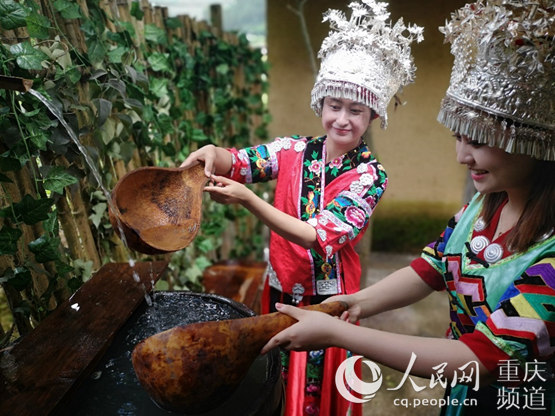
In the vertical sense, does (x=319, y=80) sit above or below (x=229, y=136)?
above

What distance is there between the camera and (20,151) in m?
1.40

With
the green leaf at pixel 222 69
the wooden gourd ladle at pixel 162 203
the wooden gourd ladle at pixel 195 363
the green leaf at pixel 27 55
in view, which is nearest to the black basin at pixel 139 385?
the wooden gourd ladle at pixel 195 363

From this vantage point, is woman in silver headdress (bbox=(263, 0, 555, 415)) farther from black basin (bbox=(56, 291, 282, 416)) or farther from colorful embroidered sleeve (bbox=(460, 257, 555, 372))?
black basin (bbox=(56, 291, 282, 416))

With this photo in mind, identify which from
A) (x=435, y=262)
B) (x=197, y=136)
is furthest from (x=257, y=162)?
(x=197, y=136)

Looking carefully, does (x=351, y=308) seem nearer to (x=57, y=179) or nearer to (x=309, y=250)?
(x=309, y=250)

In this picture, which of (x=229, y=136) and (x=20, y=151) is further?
(x=229, y=136)

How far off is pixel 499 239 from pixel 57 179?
150cm

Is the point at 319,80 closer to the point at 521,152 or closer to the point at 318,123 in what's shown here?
the point at 521,152

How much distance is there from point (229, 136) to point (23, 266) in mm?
2425

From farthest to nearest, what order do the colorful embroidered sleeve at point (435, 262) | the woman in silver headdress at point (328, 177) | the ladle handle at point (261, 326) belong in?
the woman in silver headdress at point (328, 177)
the colorful embroidered sleeve at point (435, 262)
the ladle handle at point (261, 326)

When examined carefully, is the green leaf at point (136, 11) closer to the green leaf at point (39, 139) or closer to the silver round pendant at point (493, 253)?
the green leaf at point (39, 139)

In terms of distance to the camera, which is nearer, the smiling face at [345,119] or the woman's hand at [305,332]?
the woman's hand at [305,332]

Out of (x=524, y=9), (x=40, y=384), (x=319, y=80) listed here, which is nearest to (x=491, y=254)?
(x=524, y=9)

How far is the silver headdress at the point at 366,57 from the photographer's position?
65.2 inches
